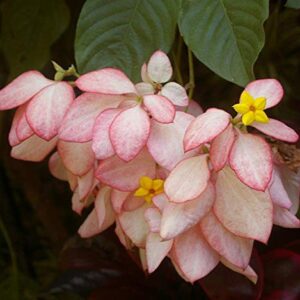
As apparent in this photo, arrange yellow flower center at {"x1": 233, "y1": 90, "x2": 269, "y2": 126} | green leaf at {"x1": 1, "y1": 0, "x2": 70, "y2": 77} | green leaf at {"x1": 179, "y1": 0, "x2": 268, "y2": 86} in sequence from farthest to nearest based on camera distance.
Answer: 1. green leaf at {"x1": 1, "y1": 0, "x2": 70, "y2": 77}
2. green leaf at {"x1": 179, "y1": 0, "x2": 268, "y2": 86}
3. yellow flower center at {"x1": 233, "y1": 90, "x2": 269, "y2": 126}

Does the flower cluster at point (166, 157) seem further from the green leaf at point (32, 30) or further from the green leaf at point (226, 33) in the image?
the green leaf at point (32, 30)

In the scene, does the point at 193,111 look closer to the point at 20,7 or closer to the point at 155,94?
the point at 155,94

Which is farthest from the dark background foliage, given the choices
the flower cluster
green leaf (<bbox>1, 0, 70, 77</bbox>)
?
the flower cluster

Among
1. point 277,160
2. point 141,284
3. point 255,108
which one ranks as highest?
point 255,108

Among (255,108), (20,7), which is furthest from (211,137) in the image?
(20,7)

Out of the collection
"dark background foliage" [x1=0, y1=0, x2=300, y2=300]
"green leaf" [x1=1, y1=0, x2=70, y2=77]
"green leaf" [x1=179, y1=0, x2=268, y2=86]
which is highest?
"green leaf" [x1=179, y1=0, x2=268, y2=86]

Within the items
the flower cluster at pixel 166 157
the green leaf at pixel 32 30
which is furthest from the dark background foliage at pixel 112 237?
the flower cluster at pixel 166 157

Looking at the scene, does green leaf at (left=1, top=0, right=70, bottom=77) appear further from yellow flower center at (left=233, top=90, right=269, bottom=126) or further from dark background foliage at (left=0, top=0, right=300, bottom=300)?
yellow flower center at (left=233, top=90, right=269, bottom=126)
